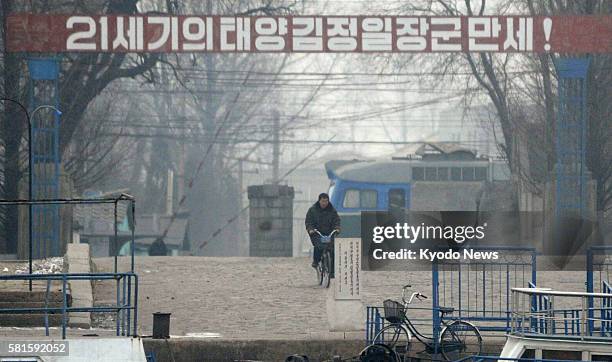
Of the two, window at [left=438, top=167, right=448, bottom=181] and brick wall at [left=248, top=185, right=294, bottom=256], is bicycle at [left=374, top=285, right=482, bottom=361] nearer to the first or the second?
brick wall at [left=248, top=185, right=294, bottom=256]

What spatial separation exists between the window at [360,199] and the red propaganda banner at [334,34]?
43.6 feet

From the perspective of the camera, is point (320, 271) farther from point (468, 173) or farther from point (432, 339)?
point (468, 173)

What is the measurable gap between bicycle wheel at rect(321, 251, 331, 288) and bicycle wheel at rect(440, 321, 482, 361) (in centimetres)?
635

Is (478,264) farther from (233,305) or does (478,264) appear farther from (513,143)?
(513,143)

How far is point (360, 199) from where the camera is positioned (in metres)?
46.0

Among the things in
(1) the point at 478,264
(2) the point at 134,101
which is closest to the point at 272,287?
(1) the point at 478,264

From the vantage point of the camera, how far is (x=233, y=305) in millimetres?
26672

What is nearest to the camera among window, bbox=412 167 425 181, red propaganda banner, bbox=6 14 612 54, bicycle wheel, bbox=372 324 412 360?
bicycle wheel, bbox=372 324 412 360

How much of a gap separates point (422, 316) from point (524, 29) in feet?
33.0

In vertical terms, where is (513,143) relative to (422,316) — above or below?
above

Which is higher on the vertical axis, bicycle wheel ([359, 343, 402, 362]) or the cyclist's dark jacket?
the cyclist's dark jacket

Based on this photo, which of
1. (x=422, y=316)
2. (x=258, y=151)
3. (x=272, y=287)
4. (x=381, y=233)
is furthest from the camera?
(x=258, y=151)

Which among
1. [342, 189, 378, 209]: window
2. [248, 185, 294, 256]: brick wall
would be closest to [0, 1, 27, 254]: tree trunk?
[248, 185, 294, 256]: brick wall

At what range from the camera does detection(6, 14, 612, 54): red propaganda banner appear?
32.3 meters
